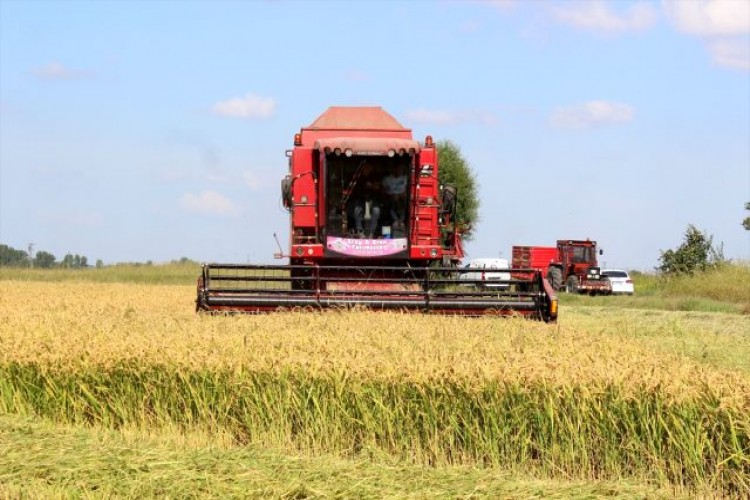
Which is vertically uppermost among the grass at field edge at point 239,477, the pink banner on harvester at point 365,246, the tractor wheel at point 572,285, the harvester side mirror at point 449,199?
the harvester side mirror at point 449,199

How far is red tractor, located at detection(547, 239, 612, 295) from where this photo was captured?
34344 millimetres

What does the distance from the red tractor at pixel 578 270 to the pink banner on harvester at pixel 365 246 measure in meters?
21.7

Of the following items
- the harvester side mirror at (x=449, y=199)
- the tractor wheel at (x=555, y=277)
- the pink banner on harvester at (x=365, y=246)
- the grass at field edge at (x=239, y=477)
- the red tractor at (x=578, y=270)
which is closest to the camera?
the grass at field edge at (x=239, y=477)

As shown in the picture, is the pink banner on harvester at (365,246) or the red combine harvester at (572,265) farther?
the red combine harvester at (572,265)

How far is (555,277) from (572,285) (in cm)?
72

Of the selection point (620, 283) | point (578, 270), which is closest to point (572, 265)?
point (578, 270)

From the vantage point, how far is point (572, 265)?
34688 millimetres

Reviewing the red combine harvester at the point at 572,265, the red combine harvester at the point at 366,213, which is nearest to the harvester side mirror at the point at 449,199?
the red combine harvester at the point at 366,213

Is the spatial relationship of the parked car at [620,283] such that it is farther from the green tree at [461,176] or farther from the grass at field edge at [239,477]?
the grass at field edge at [239,477]

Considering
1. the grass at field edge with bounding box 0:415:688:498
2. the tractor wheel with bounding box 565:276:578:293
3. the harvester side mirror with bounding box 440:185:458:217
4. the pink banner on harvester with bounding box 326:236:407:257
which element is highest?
the harvester side mirror with bounding box 440:185:458:217

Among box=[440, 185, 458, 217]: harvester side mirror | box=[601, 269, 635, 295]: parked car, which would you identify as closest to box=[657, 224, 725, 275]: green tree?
box=[601, 269, 635, 295]: parked car

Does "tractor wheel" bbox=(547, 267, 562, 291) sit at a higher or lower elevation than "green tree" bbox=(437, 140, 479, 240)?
lower

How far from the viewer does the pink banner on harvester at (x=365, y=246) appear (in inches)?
516

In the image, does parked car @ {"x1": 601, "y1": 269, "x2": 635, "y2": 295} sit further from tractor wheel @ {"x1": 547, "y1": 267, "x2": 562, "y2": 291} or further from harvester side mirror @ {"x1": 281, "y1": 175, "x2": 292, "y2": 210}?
harvester side mirror @ {"x1": 281, "y1": 175, "x2": 292, "y2": 210}
